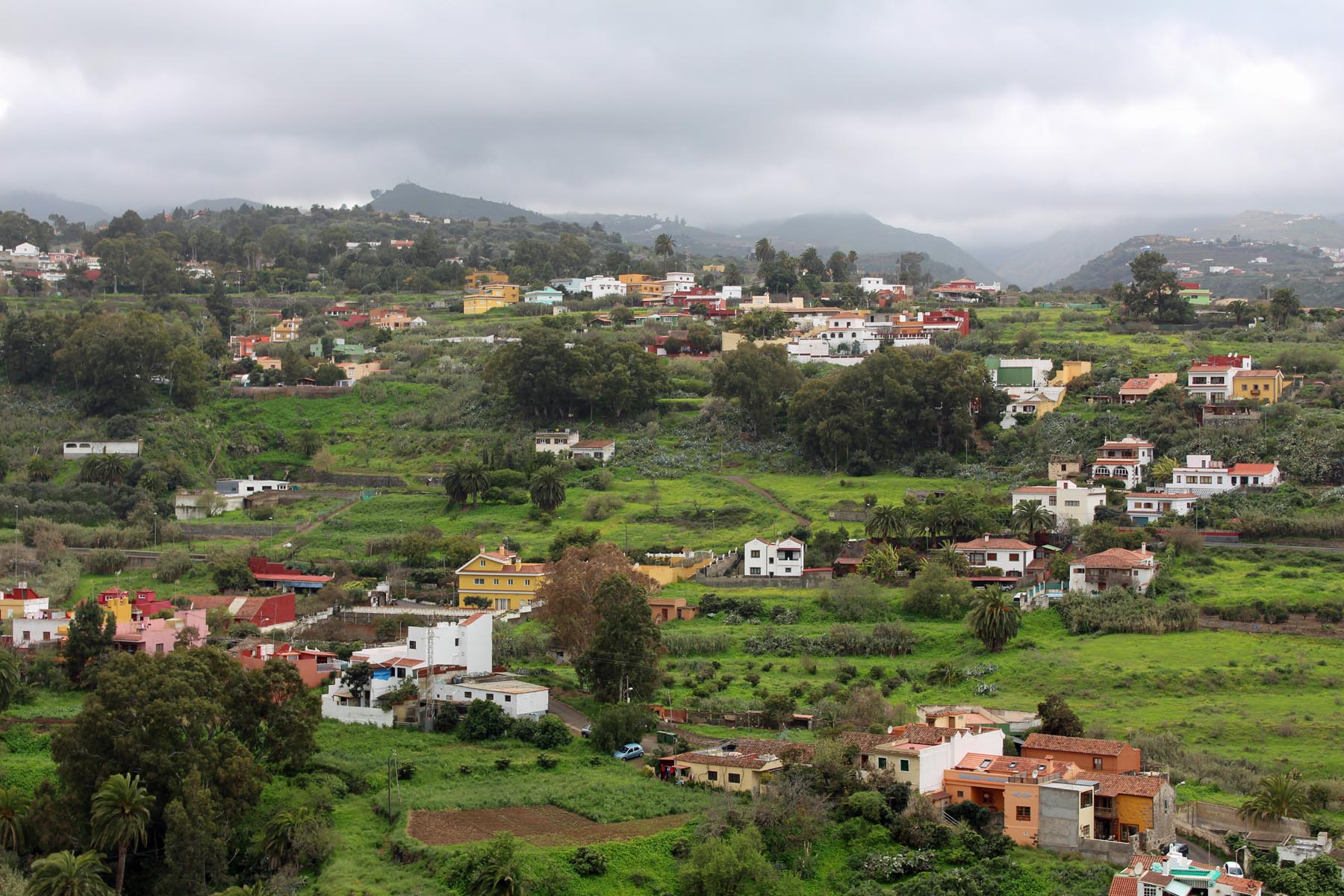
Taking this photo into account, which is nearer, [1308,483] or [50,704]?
[50,704]

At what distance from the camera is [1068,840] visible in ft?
93.1

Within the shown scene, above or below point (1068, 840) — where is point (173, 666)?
above

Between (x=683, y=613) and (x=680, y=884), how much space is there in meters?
18.8

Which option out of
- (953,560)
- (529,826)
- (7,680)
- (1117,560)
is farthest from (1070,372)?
(7,680)

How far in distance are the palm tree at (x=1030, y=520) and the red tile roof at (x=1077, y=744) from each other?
17.3m

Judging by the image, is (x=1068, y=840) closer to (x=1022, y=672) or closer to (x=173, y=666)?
(x=1022, y=672)

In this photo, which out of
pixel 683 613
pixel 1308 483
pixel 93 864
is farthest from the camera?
pixel 1308 483

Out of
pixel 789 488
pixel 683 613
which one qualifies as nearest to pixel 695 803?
pixel 683 613

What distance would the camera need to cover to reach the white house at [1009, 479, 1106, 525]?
50531 mm

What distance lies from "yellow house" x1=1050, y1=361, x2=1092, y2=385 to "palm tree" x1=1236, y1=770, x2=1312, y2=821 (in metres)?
38.5

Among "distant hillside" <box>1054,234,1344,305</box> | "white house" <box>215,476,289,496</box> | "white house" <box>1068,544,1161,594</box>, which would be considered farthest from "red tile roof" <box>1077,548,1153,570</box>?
"distant hillside" <box>1054,234,1344,305</box>

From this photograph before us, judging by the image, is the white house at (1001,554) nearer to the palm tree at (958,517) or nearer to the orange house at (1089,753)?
the palm tree at (958,517)

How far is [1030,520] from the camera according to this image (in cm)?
4891

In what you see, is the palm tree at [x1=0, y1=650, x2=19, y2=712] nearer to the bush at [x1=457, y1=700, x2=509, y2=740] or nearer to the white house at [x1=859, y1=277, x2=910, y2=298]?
the bush at [x1=457, y1=700, x2=509, y2=740]
